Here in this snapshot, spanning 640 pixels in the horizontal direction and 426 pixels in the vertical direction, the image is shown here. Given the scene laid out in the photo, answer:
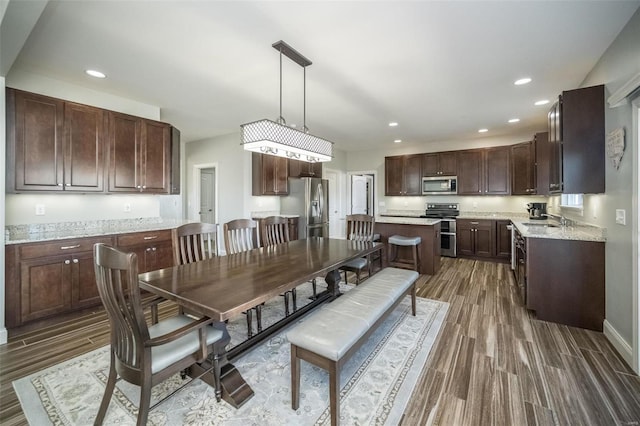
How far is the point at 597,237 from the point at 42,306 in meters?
5.44

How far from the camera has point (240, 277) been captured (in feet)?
6.25

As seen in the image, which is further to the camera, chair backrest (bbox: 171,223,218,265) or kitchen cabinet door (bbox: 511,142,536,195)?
kitchen cabinet door (bbox: 511,142,536,195)

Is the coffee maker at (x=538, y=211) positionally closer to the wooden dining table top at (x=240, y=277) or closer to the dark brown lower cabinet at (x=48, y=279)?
the wooden dining table top at (x=240, y=277)

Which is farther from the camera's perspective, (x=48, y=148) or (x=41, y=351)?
(x=48, y=148)

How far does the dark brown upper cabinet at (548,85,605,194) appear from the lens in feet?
8.41

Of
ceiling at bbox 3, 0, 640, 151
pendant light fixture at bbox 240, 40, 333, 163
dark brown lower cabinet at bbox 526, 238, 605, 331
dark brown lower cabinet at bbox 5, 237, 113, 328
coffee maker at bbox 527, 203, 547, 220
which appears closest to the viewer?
ceiling at bbox 3, 0, 640, 151

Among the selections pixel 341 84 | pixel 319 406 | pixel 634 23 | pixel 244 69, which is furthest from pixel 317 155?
pixel 634 23

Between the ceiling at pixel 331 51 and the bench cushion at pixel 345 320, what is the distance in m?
2.15

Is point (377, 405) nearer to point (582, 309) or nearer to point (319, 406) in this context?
point (319, 406)

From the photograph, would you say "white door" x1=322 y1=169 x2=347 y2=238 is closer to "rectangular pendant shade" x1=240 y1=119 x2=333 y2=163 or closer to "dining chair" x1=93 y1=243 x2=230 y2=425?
"rectangular pendant shade" x1=240 y1=119 x2=333 y2=163

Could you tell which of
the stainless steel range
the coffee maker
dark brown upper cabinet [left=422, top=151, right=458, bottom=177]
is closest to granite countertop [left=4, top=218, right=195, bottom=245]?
the stainless steel range

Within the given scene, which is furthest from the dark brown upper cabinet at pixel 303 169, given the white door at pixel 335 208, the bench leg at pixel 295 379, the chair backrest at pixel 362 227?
the bench leg at pixel 295 379

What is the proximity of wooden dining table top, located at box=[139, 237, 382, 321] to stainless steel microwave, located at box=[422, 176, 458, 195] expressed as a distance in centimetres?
421

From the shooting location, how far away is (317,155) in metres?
3.06
